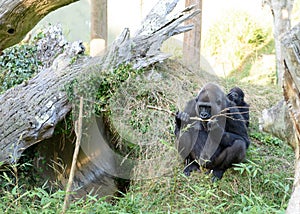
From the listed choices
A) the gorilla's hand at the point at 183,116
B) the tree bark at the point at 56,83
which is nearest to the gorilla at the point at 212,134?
the gorilla's hand at the point at 183,116

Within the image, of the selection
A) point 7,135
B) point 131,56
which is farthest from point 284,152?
point 7,135

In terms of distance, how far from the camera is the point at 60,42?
6113 millimetres

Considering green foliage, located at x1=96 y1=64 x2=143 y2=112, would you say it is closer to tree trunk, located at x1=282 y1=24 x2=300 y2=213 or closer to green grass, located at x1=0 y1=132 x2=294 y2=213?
green grass, located at x1=0 y1=132 x2=294 y2=213

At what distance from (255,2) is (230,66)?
6.20ft

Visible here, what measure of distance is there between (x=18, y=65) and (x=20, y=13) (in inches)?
97.4

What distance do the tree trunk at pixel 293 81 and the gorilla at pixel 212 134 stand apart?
169 cm

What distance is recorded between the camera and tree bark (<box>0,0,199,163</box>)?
4445mm

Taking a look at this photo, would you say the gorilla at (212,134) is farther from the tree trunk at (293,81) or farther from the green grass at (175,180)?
the tree trunk at (293,81)

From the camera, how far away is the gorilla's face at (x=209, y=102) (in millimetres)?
4471

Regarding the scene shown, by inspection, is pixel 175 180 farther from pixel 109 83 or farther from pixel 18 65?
pixel 18 65

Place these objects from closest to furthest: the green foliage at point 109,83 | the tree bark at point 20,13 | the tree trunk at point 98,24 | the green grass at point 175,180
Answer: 1. the green grass at point 175,180
2. the tree bark at point 20,13
3. the green foliage at point 109,83
4. the tree trunk at point 98,24

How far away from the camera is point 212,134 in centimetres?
458

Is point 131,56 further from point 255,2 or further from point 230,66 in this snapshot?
point 255,2

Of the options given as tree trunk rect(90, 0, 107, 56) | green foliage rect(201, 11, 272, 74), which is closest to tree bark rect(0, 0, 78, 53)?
tree trunk rect(90, 0, 107, 56)
